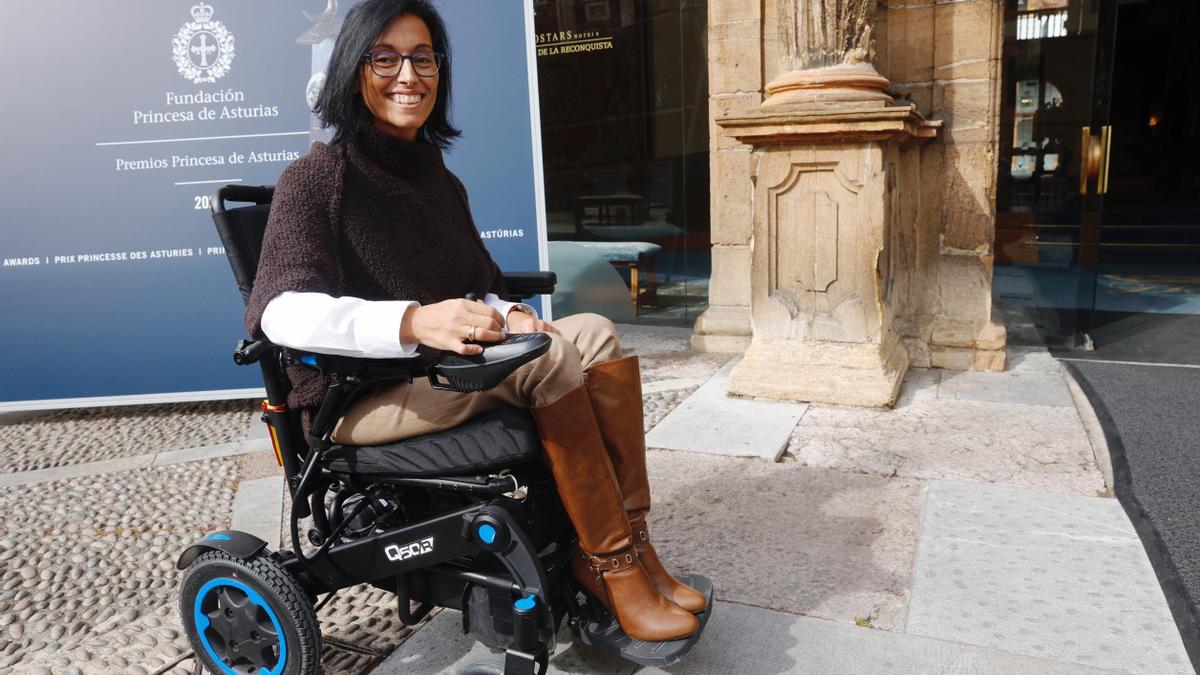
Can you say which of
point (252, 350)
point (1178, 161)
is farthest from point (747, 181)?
point (1178, 161)

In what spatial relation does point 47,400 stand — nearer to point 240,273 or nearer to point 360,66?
point 240,273

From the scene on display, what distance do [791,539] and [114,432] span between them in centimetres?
367

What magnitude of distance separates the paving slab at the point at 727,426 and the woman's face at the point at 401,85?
2.15 m

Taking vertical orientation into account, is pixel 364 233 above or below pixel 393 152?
below

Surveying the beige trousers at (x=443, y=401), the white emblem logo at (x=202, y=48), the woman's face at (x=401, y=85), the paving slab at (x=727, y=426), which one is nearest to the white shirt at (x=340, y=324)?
the beige trousers at (x=443, y=401)

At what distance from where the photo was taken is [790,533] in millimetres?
2924

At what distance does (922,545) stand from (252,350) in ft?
6.75

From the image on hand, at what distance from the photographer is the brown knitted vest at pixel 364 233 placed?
1855 millimetres

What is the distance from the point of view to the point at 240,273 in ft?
6.64

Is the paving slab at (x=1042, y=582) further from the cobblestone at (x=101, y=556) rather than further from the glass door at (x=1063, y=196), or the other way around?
the glass door at (x=1063, y=196)

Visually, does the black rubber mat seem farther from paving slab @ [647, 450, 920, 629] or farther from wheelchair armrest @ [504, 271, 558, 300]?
wheelchair armrest @ [504, 271, 558, 300]

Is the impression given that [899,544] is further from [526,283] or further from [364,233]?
[364,233]

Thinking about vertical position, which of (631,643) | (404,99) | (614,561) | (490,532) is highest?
(404,99)

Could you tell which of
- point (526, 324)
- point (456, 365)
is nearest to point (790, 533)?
point (526, 324)
